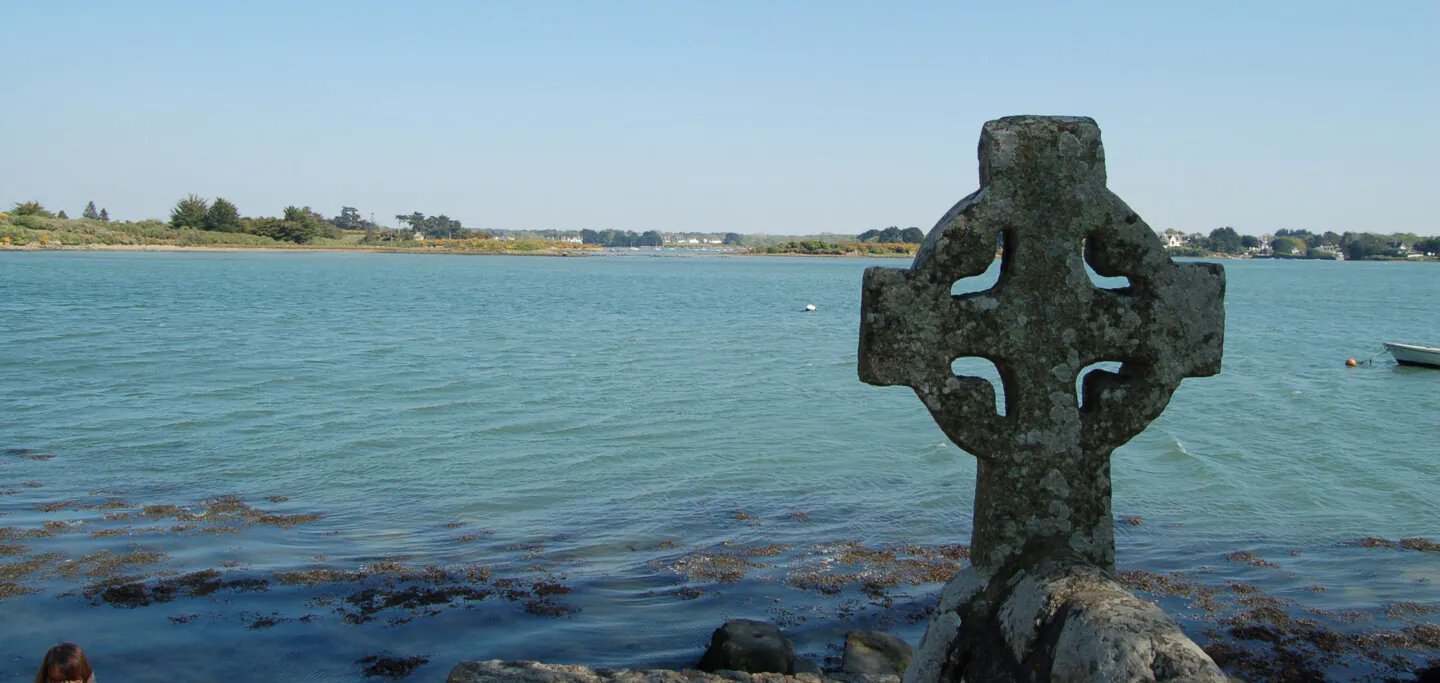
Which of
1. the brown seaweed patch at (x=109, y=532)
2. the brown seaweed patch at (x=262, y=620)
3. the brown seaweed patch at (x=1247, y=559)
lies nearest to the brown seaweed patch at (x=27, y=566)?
the brown seaweed patch at (x=109, y=532)

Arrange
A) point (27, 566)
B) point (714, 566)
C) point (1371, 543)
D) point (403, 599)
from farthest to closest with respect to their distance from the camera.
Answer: point (1371, 543) < point (714, 566) < point (27, 566) < point (403, 599)

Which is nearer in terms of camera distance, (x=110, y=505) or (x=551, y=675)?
(x=551, y=675)

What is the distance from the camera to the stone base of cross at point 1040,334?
4.47m

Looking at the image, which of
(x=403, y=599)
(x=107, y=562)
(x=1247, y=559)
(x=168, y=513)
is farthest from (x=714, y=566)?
(x=168, y=513)

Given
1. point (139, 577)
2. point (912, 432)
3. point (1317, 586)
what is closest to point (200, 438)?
point (139, 577)

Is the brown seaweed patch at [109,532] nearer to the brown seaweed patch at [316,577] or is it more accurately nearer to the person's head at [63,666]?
the brown seaweed patch at [316,577]

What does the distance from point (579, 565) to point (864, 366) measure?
9876mm

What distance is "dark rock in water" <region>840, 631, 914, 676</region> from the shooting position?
9.41 metres

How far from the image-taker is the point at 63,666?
6.49m

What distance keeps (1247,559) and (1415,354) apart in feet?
111

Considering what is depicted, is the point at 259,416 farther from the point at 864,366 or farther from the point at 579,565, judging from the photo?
the point at 864,366

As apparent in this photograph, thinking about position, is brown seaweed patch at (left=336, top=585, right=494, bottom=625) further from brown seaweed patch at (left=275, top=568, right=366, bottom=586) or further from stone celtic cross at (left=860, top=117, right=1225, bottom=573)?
stone celtic cross at (left=860, top=117, right=1225, bottom=573)

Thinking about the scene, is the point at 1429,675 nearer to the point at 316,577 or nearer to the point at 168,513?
the point at 316,577

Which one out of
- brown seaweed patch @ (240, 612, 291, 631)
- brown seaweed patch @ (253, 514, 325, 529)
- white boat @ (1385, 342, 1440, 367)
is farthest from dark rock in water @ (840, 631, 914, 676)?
white boat @ (1385, 342, 1440, 367)
